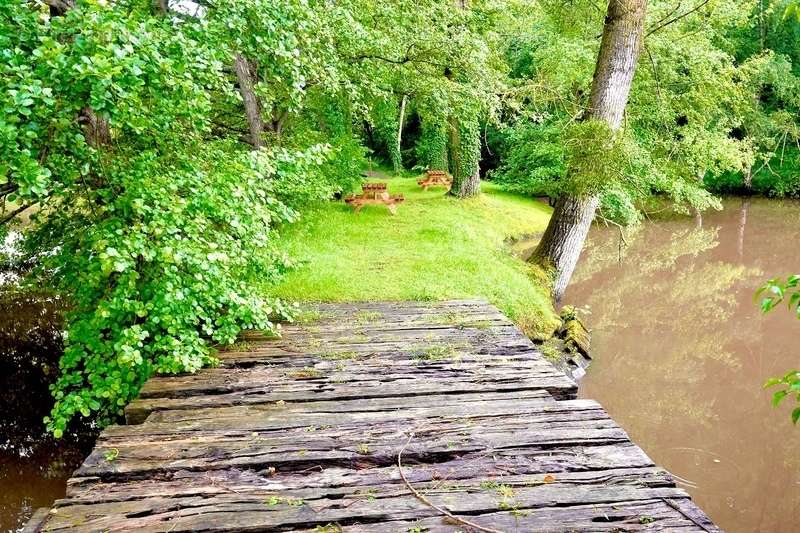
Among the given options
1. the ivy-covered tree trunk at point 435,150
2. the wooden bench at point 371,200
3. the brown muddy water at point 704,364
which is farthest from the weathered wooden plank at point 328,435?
the ivy-covered tree trunk at point 435,150

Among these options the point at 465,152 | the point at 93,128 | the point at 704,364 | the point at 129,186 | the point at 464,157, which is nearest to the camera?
the point at 129,186

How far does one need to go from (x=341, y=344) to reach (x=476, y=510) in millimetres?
2742

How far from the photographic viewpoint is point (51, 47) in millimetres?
3170

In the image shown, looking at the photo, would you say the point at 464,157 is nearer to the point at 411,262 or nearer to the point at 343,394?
the point at 411,262

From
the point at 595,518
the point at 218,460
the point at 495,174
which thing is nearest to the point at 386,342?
the point at 218,460

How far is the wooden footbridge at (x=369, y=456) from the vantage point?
112 inches

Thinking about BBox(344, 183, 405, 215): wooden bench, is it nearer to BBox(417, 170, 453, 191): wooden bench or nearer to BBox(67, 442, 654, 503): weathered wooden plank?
BBox(417, 170, 453, 191): wooden bench

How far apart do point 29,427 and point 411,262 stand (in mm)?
5744

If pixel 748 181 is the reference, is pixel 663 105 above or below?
above

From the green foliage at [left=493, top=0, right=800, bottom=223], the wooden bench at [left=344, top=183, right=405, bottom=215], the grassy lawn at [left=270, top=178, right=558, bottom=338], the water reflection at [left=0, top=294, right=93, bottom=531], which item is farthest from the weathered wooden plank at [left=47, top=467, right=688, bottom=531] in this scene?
the wooden bench at [left=344, top=183, right=405, bottom=215]

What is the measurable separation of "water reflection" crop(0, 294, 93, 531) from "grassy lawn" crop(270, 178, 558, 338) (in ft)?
10.3

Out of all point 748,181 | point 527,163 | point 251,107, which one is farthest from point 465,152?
point 748,181

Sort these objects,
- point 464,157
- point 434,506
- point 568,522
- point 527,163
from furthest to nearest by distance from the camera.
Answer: point 527,163, point 464,157, point 434,506, point 568,522

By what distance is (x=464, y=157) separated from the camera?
53.4 feet
